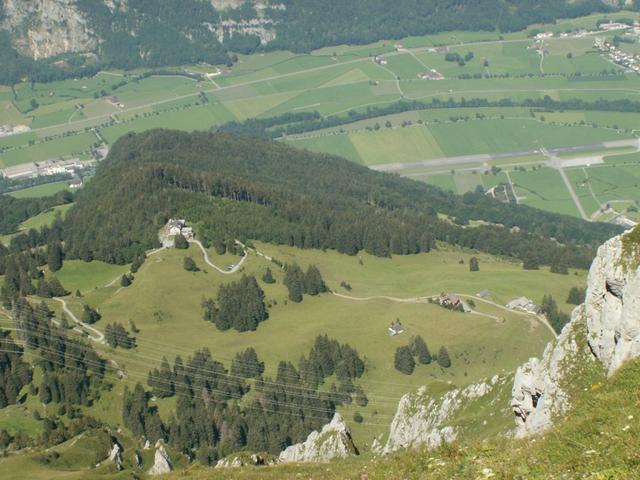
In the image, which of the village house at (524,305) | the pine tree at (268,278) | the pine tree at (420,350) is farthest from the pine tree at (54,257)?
the village house at (524,305)

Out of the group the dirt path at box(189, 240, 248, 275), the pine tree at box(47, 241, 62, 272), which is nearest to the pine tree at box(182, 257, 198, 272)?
the dirt path at box(189, 240, 248, 275)

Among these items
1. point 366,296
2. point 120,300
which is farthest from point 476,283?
point 120,300

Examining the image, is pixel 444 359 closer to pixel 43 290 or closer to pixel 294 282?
pixel 294 282

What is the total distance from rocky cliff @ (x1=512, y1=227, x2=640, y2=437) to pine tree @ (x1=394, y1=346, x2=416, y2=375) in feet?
253

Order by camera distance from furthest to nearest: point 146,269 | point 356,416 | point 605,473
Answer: point 146,269, point 356,416, point 605,473

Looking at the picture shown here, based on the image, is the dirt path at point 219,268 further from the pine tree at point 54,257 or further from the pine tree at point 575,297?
the pine tree at point 575,297

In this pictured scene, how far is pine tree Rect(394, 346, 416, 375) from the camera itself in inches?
5595

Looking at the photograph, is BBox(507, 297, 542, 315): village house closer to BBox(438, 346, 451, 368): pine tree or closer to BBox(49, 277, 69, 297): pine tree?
BBox(438, 346, 451, 368): pine tree

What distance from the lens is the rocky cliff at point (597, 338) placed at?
55.1 meters

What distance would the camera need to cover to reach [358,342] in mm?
150250

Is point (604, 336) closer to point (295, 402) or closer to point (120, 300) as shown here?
point (295, 402)

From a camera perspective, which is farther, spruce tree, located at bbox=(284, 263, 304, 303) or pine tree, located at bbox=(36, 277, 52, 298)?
spruce tree, located at bbox=(284, 263, 304, 303)

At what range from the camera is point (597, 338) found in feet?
194

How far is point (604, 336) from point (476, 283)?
119m
